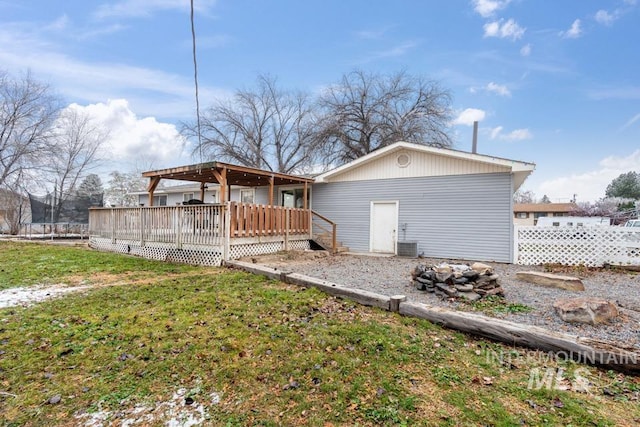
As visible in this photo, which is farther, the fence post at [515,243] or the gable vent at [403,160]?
the gable vent at [403,160]

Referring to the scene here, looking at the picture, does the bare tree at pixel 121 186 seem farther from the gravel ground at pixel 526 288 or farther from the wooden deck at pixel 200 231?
the gravel ground at pixel 526 288

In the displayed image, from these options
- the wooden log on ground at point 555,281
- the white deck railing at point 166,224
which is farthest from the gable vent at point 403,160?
the white deck railing at point 166,224

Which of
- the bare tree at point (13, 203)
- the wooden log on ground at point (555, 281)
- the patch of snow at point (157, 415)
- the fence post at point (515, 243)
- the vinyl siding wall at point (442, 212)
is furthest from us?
the bare tree at point (13, 203)

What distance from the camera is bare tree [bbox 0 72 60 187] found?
1702cm

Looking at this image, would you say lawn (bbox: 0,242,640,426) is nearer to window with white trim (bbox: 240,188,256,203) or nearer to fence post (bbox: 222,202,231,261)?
fence post (bbox: 222,202,231,261)

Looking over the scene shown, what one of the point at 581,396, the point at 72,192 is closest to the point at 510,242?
the point at 581,396

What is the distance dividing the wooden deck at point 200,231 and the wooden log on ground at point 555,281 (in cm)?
668

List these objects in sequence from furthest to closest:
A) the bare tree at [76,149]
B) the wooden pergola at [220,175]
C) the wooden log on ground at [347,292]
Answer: the bare tree at [76,149] < the wooden pergola at [220,175] < the wooden log on ground at [347,292]

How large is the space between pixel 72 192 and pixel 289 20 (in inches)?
838

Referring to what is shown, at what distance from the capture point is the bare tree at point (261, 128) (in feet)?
73.6

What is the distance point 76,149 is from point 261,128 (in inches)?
520

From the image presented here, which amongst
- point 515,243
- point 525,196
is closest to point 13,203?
point 515,243

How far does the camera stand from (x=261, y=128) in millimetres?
24203

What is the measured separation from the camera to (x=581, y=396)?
2451 mm
